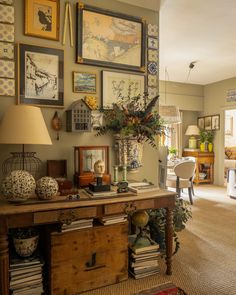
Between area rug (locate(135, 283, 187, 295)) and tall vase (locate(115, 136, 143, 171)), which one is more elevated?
tall vase (locate(115, 136, 143, 171))

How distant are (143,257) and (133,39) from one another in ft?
7.21

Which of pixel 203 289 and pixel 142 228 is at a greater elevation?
pixel 142 228

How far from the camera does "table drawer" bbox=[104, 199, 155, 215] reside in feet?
6.29

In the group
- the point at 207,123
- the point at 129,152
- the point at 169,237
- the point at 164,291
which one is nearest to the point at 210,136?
the point at 207,123

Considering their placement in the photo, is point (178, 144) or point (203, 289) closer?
point (203, 289)

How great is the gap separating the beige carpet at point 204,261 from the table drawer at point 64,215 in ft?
2.18

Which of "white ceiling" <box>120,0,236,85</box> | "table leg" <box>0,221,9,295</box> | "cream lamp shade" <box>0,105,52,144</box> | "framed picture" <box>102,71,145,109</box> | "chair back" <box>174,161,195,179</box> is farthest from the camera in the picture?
"chair back" <box>174,161,195,179</box>

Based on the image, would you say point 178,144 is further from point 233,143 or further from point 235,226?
point 235,226

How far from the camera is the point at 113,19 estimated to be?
2533 mm

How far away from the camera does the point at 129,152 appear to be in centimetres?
246

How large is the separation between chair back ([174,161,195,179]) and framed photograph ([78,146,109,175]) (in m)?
2.32

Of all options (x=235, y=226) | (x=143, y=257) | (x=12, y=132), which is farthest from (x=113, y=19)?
(x=235, y=226)

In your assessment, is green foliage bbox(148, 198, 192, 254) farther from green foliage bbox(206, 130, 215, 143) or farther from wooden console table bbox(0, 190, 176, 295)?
green foliage bbox(206, 130, 215, 143)

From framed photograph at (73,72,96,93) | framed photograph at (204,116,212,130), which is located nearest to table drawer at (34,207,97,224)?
framed photograph at (73,72,96,93)
